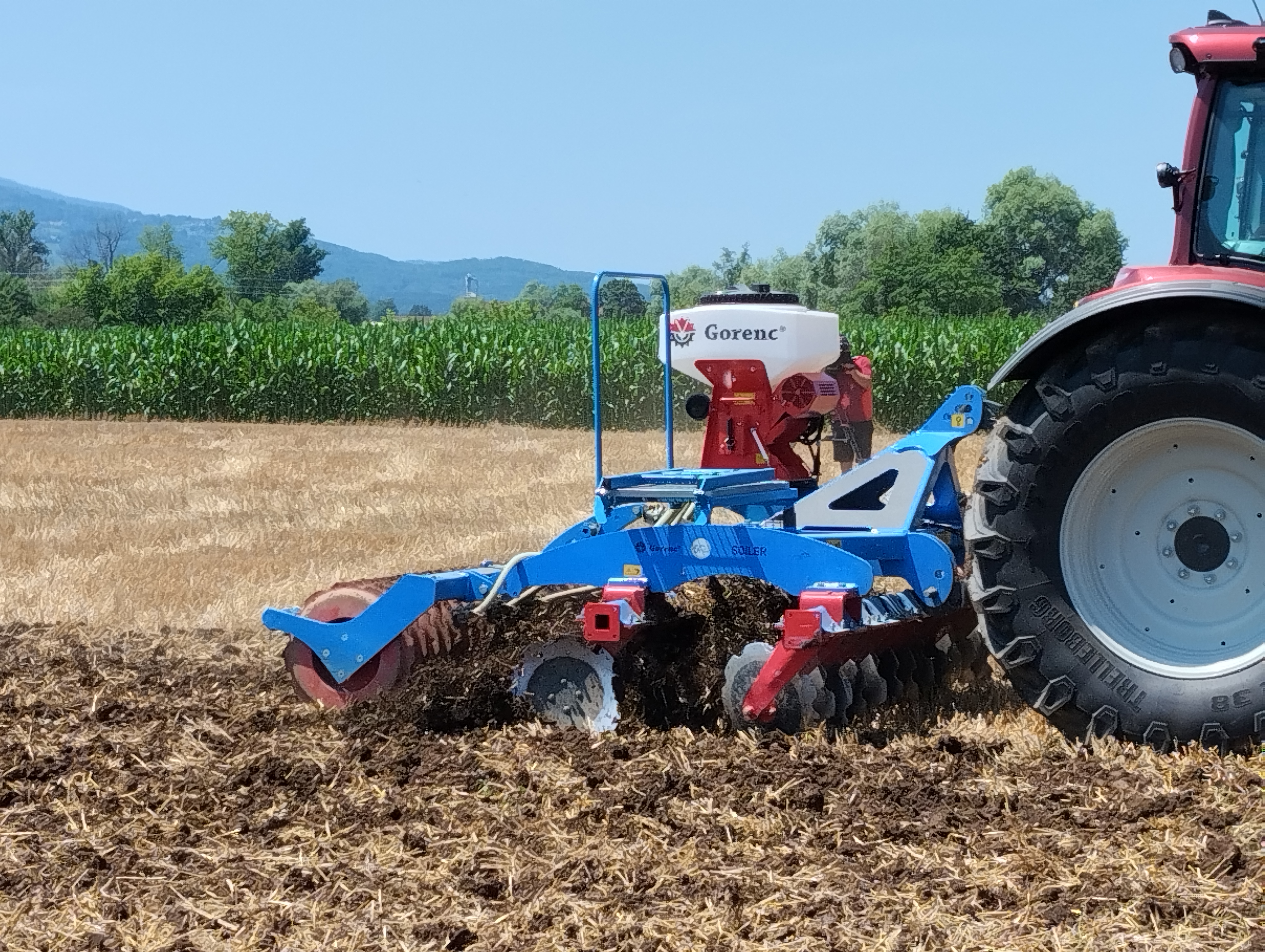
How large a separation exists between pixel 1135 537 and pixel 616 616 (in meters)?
1.65

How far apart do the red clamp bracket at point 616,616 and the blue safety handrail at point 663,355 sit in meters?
0.67

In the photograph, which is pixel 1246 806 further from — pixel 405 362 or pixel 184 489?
pixel 405 362

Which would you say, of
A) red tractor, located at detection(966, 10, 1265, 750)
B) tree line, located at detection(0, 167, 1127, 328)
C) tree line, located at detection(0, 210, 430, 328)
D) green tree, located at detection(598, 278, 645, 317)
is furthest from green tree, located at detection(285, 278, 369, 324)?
red tractor, located at detection(966, 10, 1265, 750)

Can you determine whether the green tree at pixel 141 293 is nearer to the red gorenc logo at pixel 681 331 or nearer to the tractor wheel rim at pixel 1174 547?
the red gorenc logo at pixel 681 331

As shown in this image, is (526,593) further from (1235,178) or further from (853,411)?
(853,411)

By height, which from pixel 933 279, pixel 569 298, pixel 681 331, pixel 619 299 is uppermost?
pixel 569 298

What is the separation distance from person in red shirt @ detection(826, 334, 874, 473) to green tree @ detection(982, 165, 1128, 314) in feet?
192

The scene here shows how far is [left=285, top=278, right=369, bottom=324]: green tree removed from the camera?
109000mm

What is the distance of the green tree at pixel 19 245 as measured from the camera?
137250 mm

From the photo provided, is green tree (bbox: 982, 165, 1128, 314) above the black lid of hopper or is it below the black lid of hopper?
above

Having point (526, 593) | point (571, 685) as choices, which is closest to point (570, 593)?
point (526, 593)

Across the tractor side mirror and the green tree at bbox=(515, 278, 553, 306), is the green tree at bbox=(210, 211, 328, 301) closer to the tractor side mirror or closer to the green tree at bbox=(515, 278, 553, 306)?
the green tree at bbox=(515, 278, 553, 306)

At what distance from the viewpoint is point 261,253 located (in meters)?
128

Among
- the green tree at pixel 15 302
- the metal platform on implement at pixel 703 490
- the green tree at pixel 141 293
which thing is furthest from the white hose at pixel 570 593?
the green tree at pixel 141 293
